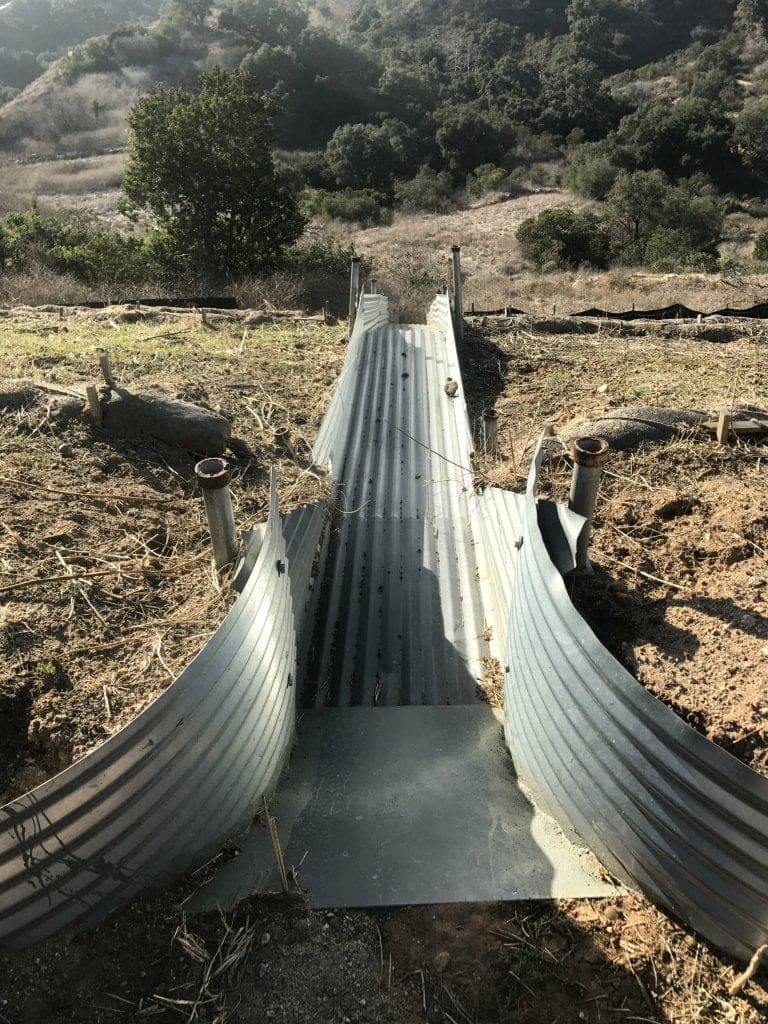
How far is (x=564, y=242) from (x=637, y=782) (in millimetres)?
21512

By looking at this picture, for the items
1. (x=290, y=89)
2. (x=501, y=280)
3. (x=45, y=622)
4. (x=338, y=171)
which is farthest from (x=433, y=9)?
(x=45, y=622)

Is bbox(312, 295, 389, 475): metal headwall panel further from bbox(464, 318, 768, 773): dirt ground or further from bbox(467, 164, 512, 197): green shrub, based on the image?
bbox(467, 164, 512, 197): green shrub

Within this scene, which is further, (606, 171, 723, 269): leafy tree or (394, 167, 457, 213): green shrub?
(394, 167, 457, 213): green shrub

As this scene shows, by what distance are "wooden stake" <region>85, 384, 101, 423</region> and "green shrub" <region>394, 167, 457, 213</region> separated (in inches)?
1086

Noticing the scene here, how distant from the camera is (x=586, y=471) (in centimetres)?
224

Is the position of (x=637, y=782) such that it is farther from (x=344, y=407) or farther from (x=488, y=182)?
(x=488, y=182)

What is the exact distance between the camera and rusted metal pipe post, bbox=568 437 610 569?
7.14 ft

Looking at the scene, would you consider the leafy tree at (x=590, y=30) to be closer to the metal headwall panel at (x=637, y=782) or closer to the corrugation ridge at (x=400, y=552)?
the corrugation ridge at (x=400, y=552)

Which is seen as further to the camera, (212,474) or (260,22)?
(260,22)

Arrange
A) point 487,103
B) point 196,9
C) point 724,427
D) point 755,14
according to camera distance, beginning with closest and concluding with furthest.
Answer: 1. point 724,427
2. point 487,103
3. point 755,14
4. point 196,9

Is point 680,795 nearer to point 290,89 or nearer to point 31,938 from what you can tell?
point 31,938

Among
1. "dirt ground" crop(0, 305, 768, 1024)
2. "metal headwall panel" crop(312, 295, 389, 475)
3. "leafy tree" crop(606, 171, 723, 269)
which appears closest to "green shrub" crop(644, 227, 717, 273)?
"leafy tree" crop(606, 171, 723, 269)

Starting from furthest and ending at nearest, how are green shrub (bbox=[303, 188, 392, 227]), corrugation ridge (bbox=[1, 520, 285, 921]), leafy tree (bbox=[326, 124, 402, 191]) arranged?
leafy tree (bbox=[326, 124, 402, 191]) → green shrub (bbox=[303, 188, 392, 227]) → corrugation ridge (bbox=[1, 520, 285, 921])

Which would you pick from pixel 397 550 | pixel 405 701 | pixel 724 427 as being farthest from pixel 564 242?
pixel 405 701
